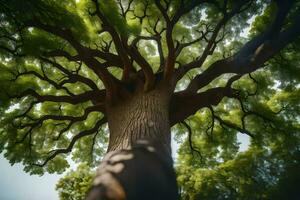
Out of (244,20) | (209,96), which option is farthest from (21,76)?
(244,20)

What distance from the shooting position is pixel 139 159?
5020mm

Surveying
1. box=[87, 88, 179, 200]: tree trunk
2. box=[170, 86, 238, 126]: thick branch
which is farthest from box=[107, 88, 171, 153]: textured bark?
box=[170, 86, 238, 126]: thick branch

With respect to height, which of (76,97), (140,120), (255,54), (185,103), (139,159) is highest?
(255,54)

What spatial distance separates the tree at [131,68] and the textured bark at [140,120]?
0.03 m

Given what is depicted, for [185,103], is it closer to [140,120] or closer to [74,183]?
[140,120]

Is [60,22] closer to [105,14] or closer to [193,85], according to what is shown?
[105,14]

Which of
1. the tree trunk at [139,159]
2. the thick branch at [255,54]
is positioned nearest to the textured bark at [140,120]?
the tree trunk at [139,159]

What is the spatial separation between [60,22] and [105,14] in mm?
1584

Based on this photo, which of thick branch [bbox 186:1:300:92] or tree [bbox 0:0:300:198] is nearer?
tree [bbox 0:0:300:198]

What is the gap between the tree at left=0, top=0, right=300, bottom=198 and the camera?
7.16 m

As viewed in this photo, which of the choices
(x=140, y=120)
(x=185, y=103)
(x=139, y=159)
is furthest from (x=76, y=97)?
(x=139, y=159)

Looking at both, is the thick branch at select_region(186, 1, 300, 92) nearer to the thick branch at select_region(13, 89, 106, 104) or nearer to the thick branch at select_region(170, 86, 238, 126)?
the thick branch at select_region(170, 86, 238, 126)

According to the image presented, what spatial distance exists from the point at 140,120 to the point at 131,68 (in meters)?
3.27

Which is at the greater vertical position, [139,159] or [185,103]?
[185,103]
